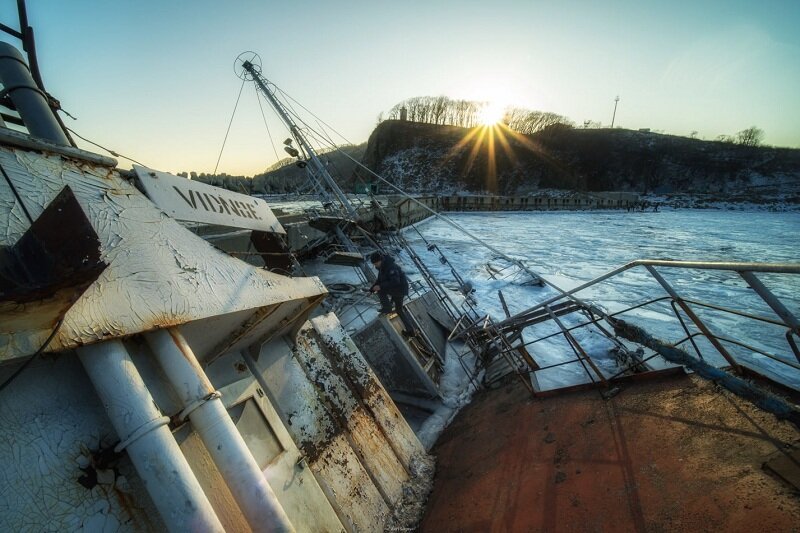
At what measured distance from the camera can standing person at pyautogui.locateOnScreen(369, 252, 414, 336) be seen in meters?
6.32

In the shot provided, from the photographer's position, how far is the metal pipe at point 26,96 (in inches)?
111

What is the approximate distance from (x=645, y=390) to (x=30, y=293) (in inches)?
191

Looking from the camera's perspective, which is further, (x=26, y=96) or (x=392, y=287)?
(x=392, y=287)

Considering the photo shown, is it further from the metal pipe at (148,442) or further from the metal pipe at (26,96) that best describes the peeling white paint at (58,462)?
the metal pipe at (26,96)

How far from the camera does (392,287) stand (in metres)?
6.32

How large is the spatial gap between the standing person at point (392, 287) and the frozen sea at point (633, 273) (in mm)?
2779

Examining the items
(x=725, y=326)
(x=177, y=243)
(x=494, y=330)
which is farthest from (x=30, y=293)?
(x=725, y=326)

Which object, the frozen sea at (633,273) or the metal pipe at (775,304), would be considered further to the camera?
the frozen sea at (633,273)

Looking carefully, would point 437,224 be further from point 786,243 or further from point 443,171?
point 443,171

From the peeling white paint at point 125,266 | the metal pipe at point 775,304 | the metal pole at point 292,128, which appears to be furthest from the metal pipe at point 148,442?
the metal pole at point 292,128

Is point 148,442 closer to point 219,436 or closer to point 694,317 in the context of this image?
point 219,436

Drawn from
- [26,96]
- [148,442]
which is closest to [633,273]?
[148,442]

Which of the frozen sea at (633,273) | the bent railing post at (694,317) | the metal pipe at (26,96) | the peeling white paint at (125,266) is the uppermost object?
the metal pipe at (26,96)

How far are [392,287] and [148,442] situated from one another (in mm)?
4946
